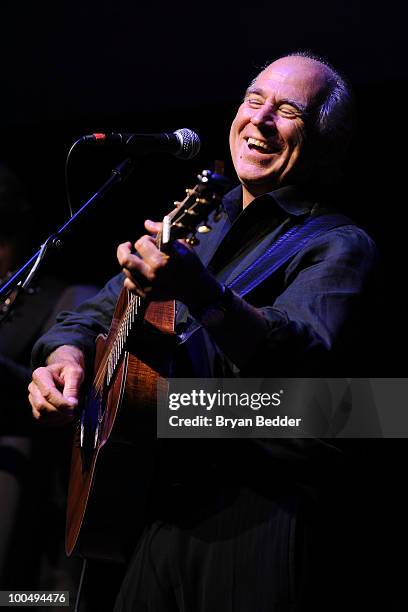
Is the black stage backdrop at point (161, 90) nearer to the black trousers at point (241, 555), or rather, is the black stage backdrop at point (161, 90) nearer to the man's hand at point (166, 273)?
the black trousers at point (241, 555)

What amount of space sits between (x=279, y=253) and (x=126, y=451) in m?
0.63

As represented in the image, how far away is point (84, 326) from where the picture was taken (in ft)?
7.93

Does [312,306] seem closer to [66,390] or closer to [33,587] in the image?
[66,390]

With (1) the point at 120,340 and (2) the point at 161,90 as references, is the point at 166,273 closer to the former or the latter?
(1) the point at 120,340

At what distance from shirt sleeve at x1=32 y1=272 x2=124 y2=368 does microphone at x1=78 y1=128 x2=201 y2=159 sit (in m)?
0.49

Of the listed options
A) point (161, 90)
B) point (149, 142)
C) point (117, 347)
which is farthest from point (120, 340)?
point (161, 90)

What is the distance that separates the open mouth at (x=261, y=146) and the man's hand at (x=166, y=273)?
2.87 ft

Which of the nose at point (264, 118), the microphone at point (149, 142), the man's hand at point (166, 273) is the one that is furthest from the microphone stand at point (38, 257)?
the man's hand at point (166, 273)

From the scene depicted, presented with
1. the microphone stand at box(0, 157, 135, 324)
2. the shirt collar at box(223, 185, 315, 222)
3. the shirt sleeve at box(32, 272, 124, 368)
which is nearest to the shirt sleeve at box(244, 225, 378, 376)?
the shirt collar at box(223, 185, 315, 222)

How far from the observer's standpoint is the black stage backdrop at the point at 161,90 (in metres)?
3.36

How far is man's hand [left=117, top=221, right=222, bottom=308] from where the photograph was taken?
1.39 metres

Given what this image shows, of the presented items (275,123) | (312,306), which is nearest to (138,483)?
(312,306)

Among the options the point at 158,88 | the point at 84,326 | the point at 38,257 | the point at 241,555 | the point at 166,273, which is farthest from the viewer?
the point at 158,88

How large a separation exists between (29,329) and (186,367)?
2119 millimetres
